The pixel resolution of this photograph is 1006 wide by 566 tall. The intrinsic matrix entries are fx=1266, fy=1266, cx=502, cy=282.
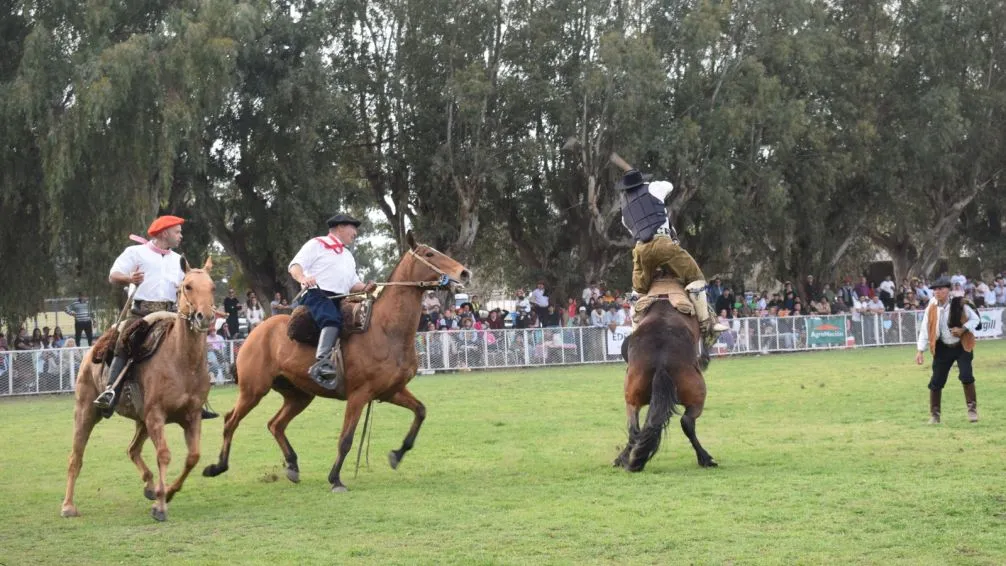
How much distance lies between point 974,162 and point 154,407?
47293mm

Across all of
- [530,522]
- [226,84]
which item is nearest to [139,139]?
[226,84]

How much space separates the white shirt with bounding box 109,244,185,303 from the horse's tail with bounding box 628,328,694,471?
4.50 metres

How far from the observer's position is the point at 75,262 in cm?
3366

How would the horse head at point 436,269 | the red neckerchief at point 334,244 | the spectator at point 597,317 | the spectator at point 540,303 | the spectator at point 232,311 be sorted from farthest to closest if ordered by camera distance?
1. the spectator at point 540,303
2. the spectator at point 597,317
3. the spectator at point 232,311
4. the red neckerchief at point 334,244
5. the horse head at point 436,269

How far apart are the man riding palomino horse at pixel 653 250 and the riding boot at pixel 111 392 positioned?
4971mm

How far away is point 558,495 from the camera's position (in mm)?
10820

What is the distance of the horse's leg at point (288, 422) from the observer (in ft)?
41.3

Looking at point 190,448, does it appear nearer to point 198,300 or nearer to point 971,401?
point 198,300

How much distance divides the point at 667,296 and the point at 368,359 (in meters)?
3.06

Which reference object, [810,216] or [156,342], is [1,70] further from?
[810,216]

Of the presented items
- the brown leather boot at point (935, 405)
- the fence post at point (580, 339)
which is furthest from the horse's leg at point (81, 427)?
the fence post at point (580, 339)

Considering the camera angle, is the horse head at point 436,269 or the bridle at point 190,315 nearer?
the bridle at point 190,315

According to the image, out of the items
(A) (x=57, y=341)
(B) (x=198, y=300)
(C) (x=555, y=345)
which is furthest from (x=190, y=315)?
(C) (x=555, y=345)

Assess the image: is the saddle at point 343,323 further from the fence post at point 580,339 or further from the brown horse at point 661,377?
the fence post at point 580,339
